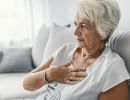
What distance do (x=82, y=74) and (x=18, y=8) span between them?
1942 millimetres

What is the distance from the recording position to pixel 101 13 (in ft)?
4.46

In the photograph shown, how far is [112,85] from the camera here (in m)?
1.27


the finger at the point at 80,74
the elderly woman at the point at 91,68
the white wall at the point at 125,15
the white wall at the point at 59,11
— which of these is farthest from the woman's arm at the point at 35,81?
the white wall at the point at 59,11

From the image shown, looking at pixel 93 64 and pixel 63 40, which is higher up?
pixel 93 64

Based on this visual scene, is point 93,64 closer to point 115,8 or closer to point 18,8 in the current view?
point 115,8

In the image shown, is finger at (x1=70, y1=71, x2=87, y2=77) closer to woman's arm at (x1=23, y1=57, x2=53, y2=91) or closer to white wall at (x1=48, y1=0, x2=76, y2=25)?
woman's arm at (x1=23, y1=57, x2=53, y2=91)

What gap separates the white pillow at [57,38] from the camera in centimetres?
219

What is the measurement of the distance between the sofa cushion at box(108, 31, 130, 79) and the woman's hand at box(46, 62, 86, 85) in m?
0.24

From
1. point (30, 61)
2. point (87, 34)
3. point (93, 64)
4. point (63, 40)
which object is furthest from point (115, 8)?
point (30, 61)

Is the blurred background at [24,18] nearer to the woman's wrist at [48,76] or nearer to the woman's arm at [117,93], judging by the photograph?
the woman's wrist at [48,76]

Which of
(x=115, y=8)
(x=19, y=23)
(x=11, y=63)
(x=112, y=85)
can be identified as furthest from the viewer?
(x=19, y=23)

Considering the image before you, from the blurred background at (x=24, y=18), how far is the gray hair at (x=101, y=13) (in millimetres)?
1600

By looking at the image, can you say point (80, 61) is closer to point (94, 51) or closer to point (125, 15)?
point (94, 51)

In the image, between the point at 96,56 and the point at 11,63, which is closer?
the point at 96,56
